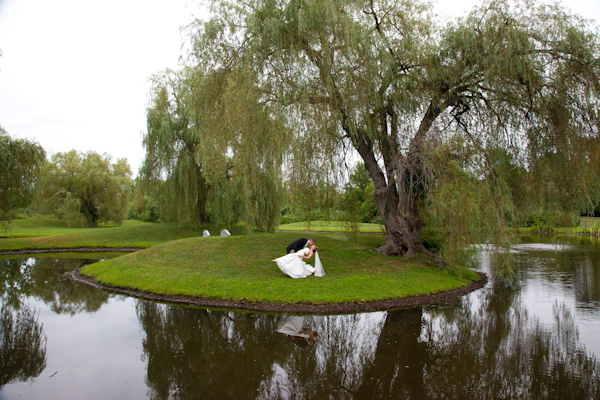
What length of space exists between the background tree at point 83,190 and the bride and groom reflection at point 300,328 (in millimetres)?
30671

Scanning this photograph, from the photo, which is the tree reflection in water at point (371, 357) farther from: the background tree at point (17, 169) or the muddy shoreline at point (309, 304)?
the background tree at point (17, 169)

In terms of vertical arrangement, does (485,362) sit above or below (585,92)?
below

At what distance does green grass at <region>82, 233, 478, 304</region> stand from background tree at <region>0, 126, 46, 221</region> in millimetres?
8833

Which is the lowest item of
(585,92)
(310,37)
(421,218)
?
(421,218)

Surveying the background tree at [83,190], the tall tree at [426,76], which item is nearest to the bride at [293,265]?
the tall tree at [426,76]

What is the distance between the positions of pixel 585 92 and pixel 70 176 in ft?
127

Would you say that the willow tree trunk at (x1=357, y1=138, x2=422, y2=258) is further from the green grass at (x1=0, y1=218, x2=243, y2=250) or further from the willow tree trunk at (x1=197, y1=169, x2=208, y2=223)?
the green grass at (x1=0, y1=218, x2=243, y2=250)

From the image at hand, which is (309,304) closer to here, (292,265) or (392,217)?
(292,265)

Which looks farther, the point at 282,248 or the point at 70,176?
the point at 70,176

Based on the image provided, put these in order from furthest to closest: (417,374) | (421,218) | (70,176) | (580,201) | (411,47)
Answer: (70,176)
(421,218)
(411,47)
(580,201)
(417,374)

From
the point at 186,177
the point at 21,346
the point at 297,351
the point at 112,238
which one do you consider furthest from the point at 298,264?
the point at 112,238

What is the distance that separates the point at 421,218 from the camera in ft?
45.6

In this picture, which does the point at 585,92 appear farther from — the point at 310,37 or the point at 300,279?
the point at 300,279

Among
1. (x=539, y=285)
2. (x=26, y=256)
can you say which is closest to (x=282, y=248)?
(x=539, y=285)
